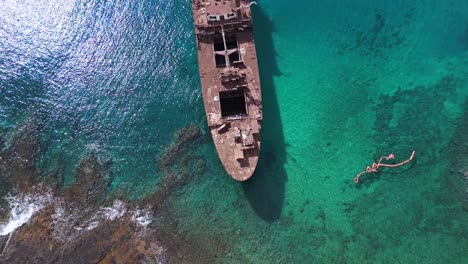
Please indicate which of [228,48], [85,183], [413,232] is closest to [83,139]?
[85,183]

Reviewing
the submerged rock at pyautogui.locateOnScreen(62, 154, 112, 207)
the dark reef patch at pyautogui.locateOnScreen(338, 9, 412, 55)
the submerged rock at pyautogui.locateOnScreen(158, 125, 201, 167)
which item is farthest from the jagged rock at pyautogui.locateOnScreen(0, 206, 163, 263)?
the dark reef patch at pyautogui.locateOnScreen(338, 9, 412, 55)

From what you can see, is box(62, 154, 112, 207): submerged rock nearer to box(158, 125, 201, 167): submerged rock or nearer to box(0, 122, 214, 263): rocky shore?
box(0, 122, 214, 263): rocky shore

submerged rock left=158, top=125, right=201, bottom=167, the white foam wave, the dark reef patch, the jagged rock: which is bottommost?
the jagged rock

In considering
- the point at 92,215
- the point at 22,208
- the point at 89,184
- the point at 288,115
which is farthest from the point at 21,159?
the point at 288,115

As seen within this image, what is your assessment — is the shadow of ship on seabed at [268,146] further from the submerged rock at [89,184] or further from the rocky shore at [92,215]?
the submerged rock at [89,184]

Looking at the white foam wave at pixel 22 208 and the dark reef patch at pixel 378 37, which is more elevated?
the dark reef patch at pixel 378 37

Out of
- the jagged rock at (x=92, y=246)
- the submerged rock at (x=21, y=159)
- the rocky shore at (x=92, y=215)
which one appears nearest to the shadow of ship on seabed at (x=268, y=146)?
the rocky shore at (x=92, y=215)

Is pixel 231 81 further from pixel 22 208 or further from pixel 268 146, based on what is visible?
pixel 22 208
